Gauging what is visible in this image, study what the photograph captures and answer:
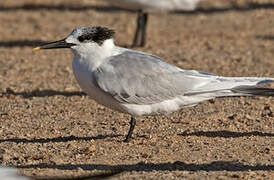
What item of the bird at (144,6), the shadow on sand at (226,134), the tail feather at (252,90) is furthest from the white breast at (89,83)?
the bird at (144,6)

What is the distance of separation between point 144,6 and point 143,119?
3.98m

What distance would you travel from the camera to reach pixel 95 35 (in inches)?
234

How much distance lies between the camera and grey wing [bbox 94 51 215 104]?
5.77 meters

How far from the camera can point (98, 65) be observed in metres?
5.79

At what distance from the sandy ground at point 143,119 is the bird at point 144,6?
24 cm

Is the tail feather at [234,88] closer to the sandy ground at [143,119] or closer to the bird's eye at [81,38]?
the sandy ground at [143,119]

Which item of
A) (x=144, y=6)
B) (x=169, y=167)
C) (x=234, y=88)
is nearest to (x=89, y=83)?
(x=169, y=167)

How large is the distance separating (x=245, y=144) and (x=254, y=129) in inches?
21.3

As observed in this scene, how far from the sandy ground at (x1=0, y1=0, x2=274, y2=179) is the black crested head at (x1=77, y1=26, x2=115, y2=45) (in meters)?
0.92

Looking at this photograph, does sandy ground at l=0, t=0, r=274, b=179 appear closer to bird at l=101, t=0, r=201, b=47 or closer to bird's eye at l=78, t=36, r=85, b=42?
bird at l=101, t=0, r=201, b=47

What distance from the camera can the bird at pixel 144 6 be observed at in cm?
1048

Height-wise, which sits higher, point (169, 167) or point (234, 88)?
point (234, 88)

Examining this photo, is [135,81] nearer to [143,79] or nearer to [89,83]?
[143,79]

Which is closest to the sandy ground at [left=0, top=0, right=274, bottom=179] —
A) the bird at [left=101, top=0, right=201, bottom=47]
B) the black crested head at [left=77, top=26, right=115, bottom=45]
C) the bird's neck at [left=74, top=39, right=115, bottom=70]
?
the bird at [left=101, top=0, right=201, bottom=47]
